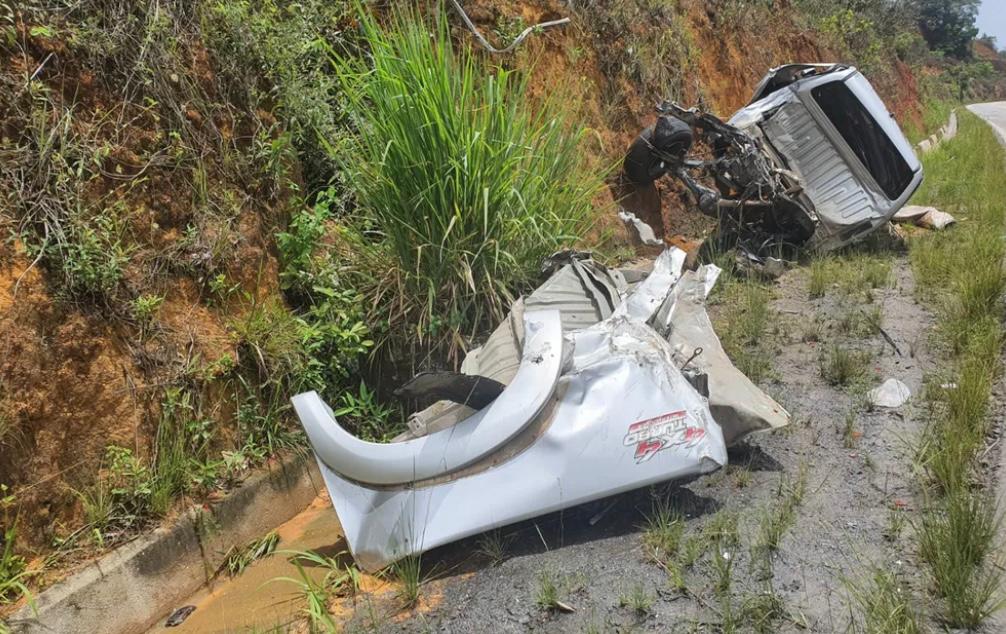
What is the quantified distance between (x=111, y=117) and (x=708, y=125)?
15.8 feet

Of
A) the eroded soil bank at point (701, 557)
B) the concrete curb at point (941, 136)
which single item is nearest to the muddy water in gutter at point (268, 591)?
the eroded soil bank at point (701, 557)

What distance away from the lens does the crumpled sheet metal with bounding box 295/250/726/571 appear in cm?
271

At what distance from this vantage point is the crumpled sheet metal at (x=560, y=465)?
271 centimetres

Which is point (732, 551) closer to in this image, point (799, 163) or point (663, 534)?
point (663, 534)

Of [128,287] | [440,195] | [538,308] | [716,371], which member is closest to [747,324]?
[716,371]

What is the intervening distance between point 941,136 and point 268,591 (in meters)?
19.9

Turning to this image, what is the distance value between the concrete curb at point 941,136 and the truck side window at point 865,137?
9.04m

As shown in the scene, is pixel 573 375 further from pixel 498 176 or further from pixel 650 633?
pixel 498 176

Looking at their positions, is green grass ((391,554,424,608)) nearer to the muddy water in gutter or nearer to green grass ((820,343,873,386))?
the muddy water in gutter

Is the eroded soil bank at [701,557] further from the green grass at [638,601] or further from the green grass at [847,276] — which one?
the green grass at [847,276]

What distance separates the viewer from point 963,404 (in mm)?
3443

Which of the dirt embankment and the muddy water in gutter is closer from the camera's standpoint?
the muddy water in gutter

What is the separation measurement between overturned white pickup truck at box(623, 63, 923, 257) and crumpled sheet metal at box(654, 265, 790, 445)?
249cm

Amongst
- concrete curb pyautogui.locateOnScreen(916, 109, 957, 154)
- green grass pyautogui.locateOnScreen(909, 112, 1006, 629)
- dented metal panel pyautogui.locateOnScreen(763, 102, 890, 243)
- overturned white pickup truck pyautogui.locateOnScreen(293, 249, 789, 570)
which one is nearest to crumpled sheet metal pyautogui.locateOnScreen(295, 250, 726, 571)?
overturned white pickup truck pyautogui.locateOnScreen(293, 249, 789, 570)
